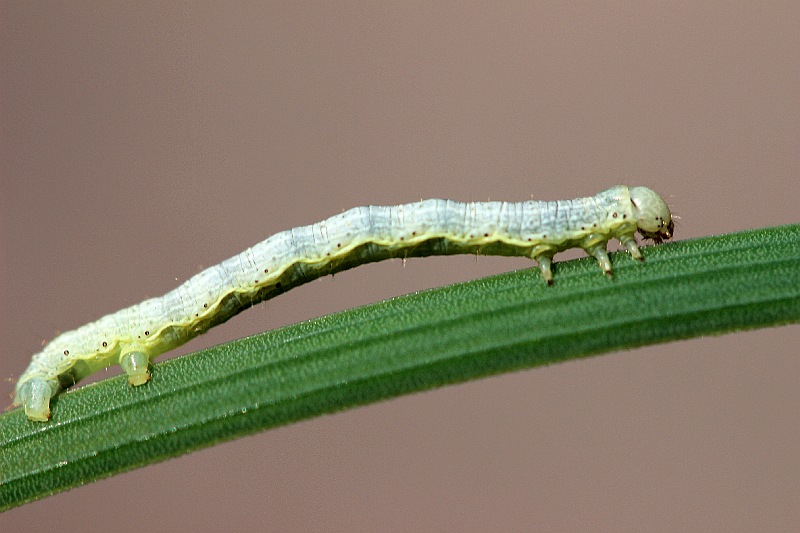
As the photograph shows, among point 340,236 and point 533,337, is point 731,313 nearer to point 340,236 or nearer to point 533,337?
point 533,337

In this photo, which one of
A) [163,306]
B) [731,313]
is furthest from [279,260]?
[731,313]

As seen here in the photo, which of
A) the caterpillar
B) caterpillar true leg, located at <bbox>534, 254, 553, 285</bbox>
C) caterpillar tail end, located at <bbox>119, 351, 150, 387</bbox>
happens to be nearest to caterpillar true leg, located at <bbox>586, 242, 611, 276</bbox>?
the caterpillar

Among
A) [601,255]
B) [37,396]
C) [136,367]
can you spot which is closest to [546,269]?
[601,255]

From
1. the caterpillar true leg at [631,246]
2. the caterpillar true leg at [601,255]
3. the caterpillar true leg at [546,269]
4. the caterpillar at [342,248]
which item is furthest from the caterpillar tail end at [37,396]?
the caterpillar true leg at [631,246]

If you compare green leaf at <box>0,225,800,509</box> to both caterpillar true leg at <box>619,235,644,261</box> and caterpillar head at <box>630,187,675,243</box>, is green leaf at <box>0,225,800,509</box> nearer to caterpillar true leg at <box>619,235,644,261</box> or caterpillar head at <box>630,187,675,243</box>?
caterpillar true leg at <box>619,235,644,261</box>

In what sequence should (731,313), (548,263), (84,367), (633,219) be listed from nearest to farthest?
(731,313), (548,263), (633,219), (84,367)

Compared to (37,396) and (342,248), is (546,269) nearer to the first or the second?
(342,248)
